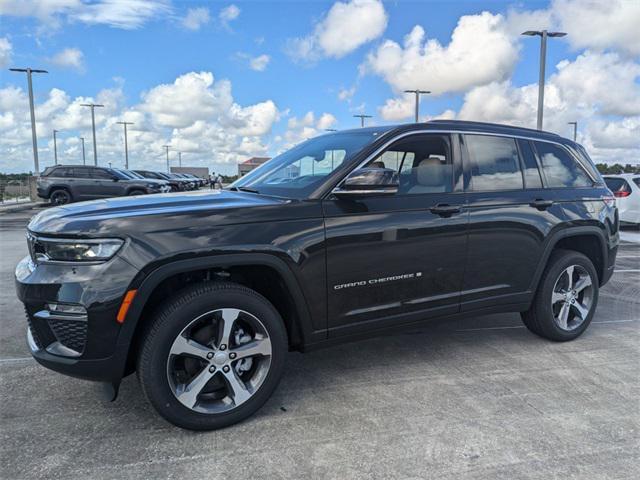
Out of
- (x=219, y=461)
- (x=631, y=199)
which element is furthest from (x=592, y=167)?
(x=631, y=199)

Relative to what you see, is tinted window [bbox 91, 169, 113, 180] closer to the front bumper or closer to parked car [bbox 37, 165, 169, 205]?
parked car [bbox 37, 165, 169, 205]

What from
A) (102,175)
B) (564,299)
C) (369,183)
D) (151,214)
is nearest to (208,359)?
(151,214)

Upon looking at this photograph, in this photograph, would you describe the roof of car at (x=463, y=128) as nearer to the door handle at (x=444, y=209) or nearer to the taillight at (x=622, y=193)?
the door handle at (x=444, y=209)

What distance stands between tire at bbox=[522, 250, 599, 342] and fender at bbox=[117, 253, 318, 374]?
226 centimetres

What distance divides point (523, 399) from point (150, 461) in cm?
236

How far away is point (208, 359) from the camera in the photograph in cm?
288

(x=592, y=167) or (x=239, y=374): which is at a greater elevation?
(x=592, y=167)

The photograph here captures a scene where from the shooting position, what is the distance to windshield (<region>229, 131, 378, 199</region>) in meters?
3.43

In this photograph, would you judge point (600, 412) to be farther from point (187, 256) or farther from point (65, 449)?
point (65, 449)

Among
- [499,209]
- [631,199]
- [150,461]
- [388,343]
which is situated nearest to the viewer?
[150,461]

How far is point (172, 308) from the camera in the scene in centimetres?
276

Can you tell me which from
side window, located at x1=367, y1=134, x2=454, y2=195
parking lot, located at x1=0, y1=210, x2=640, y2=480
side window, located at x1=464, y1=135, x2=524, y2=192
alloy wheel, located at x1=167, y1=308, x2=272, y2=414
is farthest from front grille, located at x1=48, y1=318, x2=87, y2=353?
side window, located at x1=464, y1=135, x2=524, y2=192

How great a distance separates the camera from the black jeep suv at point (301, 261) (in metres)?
2.68

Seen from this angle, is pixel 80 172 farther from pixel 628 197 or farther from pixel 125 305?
pixel 125 305
